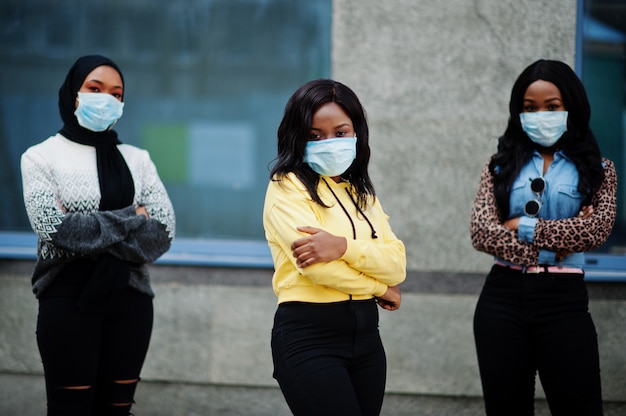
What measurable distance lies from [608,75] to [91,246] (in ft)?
11.9

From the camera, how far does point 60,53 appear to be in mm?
5734

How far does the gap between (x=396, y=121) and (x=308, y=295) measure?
8.39 feet

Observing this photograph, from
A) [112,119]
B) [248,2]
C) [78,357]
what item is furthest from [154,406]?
[248,2]

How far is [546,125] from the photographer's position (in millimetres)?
3551

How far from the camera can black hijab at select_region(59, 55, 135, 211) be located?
367cm

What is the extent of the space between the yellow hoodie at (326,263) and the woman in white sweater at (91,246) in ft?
3.36

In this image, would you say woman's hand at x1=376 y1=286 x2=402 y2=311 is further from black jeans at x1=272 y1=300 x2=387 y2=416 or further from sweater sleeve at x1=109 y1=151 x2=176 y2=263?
sweater sleeve at x1=109 y1=151 x2=176 y2=263

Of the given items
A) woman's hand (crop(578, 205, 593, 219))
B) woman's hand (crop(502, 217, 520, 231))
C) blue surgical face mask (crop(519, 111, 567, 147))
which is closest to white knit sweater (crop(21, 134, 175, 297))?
woman's hand (crop(502, 217, 520, 231))

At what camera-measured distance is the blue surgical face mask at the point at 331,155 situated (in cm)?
284

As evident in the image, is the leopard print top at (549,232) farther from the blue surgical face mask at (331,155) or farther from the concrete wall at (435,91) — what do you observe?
the concrete wall at (435,91)

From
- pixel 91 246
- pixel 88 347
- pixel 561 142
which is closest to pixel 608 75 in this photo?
pixel 561 142

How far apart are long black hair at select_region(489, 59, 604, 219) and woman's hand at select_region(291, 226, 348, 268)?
124 cm

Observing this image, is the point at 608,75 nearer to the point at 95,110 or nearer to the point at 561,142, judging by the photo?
the point at 561,142

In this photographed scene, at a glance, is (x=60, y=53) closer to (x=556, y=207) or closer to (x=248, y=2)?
(x=248, y=2)
